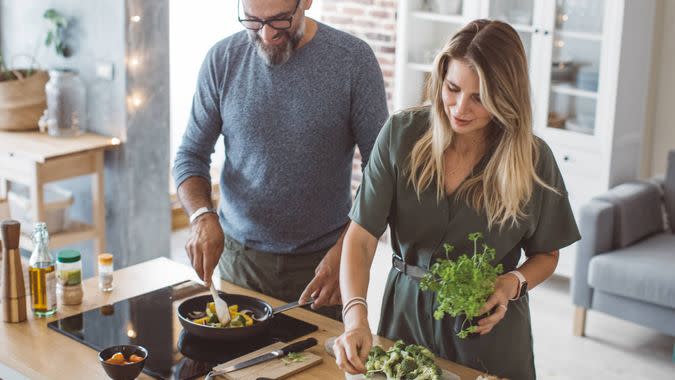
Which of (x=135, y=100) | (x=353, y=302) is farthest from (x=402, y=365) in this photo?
(x=135, y=100)

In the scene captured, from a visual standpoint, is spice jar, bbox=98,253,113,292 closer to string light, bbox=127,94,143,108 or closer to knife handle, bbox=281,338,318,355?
knife handle, bbox=281,338,318,355

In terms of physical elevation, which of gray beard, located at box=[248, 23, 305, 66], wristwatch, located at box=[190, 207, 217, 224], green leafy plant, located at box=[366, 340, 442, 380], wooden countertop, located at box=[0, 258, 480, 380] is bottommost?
wooden countertop, located at box=[0, 258, 480, 380]

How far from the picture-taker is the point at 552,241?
6.94 ft

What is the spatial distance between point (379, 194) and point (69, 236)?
2.75 metres

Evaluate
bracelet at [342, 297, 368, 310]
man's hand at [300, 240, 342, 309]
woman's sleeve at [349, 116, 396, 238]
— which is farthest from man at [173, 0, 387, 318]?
bracelet at [342, 297, 368, 310]

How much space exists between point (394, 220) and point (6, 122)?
3024 mm

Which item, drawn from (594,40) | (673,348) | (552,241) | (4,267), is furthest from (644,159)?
(4,267)

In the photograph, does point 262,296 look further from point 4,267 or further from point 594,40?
point 594,40

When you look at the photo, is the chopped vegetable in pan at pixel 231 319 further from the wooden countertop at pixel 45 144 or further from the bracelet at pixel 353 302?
the wooden countertop at pixel 45 144

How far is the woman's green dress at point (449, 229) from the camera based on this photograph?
208 cm

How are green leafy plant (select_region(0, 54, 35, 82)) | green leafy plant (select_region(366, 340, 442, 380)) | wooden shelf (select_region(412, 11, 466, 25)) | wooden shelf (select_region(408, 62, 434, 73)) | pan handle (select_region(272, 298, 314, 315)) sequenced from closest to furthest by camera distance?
green leafy plant (select_region(366, 340, 442, 380)), pan handle (select_region(272, 298, 314, 315)), green leafy plant (select_region(0, 54, 35, 82)), wooden shelf (select_region(412, 11, 466, 25)), wooden shelf (select_region(408, 62, 434, 73))

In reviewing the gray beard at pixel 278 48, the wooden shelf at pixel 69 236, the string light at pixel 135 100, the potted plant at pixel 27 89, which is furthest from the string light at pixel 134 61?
the gray beard at pixel 278 48

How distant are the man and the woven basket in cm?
224

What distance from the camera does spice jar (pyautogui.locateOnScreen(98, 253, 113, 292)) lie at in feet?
8.07
